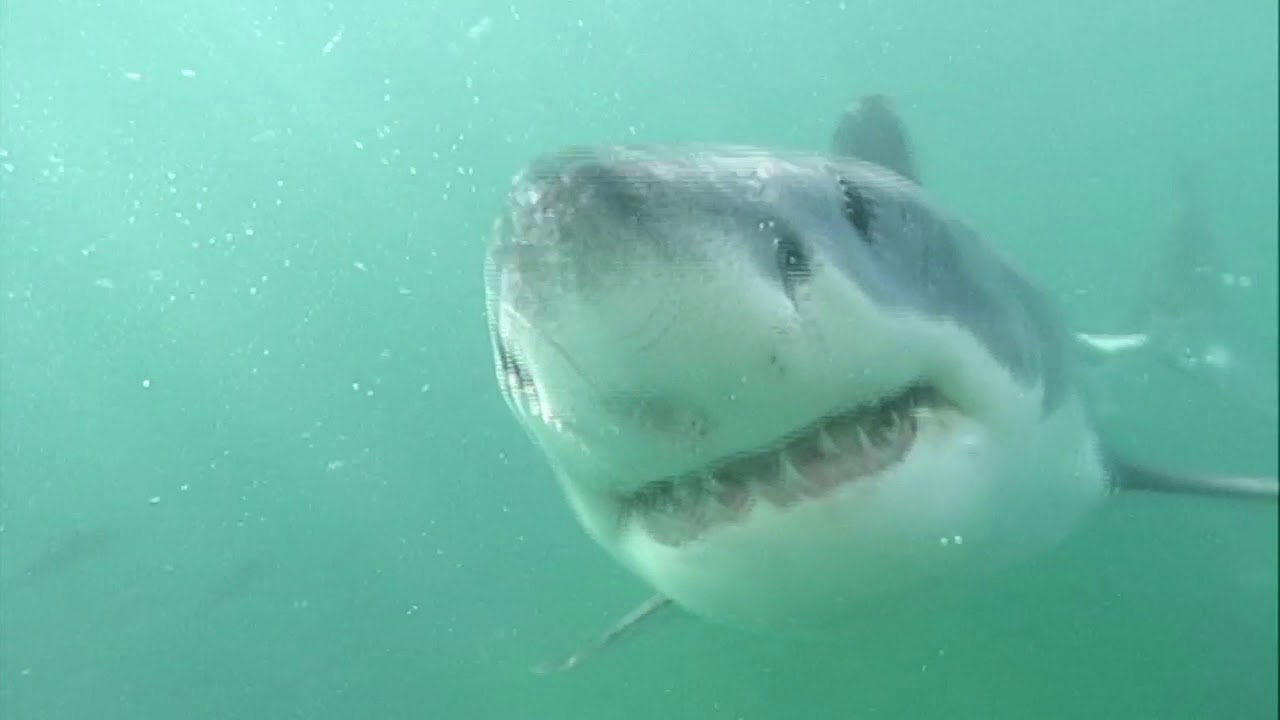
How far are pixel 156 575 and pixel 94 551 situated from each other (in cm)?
70

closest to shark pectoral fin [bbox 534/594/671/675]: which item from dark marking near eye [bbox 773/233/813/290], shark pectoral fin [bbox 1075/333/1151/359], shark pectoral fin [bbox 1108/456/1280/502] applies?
shark pectoral fin [bbox 1108/456/1280/502]

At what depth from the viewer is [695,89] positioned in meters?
31.9

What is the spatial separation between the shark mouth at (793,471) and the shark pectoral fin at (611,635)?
1.56 m

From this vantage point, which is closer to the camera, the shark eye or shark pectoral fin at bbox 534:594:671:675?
the shark eye

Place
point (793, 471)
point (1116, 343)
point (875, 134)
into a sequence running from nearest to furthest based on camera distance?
1. point (793, 471)
2. point (875, 134)
3. point (1116, 343)

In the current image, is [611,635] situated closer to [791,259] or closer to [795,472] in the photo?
[795,472]

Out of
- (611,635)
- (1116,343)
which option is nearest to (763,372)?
(611,635)

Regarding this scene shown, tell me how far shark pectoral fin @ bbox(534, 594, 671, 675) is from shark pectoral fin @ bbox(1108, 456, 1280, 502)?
126 centimetres

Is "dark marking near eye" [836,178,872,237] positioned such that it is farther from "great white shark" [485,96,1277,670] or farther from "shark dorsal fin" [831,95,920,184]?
"shark dorsal fin" [831,95,920,184]

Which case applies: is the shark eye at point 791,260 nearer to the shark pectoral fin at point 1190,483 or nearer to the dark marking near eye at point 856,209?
the dark marking near eye at point 856,209

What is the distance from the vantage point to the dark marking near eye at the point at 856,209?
1634mm

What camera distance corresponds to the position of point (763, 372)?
1.36 m

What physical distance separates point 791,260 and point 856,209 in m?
0.31

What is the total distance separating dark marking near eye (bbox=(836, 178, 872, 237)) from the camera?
163 cm
